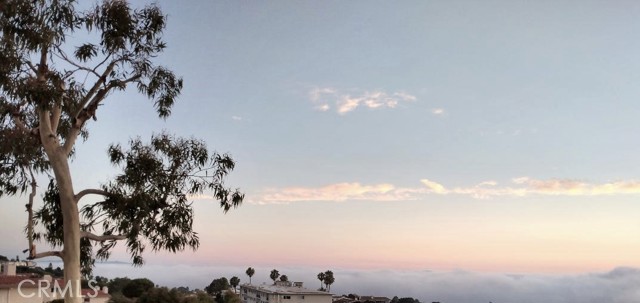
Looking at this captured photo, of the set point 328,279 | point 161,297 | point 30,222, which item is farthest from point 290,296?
A: point 30,222

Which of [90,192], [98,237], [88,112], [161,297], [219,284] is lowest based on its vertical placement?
[219,284]

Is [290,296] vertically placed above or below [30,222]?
below

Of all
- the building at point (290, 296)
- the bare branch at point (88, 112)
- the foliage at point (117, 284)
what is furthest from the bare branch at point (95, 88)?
the building at point (290, 296)

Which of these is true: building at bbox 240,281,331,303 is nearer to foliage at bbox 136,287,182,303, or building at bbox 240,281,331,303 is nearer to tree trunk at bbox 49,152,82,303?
foliage at bbox 136,287,182,303

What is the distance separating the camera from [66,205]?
15.7m

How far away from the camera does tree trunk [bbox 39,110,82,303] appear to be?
15.3 metres

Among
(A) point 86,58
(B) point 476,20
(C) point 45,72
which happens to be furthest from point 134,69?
(B) point 476,20

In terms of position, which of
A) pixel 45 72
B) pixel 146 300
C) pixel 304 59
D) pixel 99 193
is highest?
pixel 304 59

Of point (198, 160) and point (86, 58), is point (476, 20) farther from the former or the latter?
point (86, 58)

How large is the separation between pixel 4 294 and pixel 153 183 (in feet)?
84.0

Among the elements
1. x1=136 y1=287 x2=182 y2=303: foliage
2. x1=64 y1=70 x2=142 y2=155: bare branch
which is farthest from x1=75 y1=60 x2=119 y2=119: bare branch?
x1=136 y1=287 x2=182 y2=303: foliage

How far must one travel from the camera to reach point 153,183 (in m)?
18.1

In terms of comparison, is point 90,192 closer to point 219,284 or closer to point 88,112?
point 88,112

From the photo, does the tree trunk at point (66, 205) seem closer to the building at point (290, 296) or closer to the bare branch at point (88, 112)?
the bare branch at point (88, 112)
